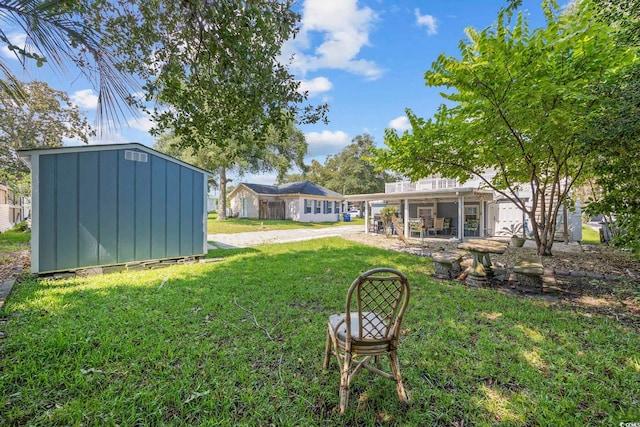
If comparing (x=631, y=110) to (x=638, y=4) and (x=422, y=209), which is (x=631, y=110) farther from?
(x=422, y=209)

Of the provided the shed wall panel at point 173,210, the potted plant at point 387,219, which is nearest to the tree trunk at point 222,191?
the potted plant at point 387,219

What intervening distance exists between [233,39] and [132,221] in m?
5.02

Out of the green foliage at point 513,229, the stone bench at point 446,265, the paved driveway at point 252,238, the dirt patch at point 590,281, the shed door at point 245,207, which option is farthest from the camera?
the shed door at point 245,207

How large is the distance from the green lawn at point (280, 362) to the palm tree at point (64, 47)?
212 centimetres

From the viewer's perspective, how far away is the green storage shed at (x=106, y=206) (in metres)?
4.79

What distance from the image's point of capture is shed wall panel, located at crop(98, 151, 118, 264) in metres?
5.29

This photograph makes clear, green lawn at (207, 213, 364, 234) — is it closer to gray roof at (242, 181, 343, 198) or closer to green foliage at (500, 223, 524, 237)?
gray roof at (242, 181, 343, 198)

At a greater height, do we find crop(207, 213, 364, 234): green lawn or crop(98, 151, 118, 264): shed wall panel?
crop(98, 151, 118, 264): shed wall panel

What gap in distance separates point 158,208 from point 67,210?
1.52 meters

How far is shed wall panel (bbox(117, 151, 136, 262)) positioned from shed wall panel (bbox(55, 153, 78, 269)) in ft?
2.21

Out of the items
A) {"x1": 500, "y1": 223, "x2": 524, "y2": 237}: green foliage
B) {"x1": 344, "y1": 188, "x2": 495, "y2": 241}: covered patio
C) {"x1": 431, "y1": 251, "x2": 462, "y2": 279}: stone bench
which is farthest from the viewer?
{"x1": 344, "y1": 188, "x2": 495, "y2": 241}: covered patio

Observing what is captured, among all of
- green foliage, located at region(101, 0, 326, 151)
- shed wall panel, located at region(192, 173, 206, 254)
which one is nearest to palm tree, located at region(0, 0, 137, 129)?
green foliage, located at region(101, 0, 326, 151)

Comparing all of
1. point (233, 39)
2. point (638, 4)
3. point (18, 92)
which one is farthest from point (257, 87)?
point (638, 4)

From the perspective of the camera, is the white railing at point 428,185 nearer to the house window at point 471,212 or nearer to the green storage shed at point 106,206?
the house window at point 471,212
